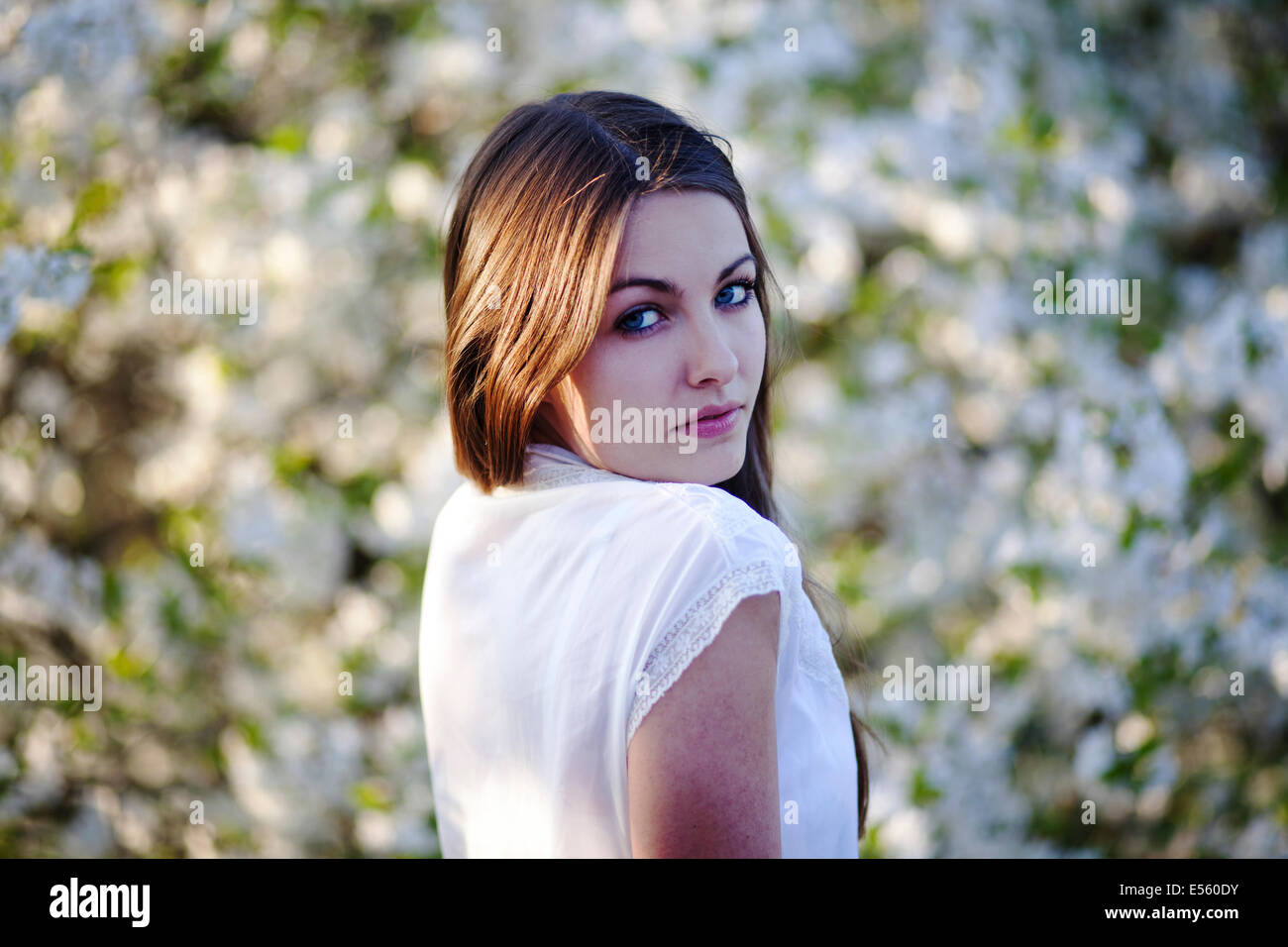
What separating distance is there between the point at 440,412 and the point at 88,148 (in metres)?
0.90

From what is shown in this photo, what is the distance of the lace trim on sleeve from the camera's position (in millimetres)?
748

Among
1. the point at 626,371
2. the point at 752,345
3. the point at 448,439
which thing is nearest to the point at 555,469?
the point at 626,371

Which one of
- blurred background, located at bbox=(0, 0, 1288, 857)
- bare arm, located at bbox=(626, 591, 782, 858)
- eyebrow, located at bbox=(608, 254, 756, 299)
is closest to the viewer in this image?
bare arm, located at bbox=(626, 591, 782, 858)

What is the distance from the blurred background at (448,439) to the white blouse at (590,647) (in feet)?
3.36

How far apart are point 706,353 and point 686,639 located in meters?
0.27

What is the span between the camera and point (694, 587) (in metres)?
0.76

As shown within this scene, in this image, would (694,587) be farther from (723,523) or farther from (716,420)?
(716,420)

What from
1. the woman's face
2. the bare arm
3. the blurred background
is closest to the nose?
the woman's face

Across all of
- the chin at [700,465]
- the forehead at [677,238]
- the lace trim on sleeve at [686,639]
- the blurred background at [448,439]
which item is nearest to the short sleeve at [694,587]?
the lace trim on sleeve at [686,639]

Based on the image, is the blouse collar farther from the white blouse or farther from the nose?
the nose

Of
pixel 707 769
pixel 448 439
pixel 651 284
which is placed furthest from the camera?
pixel 448 439

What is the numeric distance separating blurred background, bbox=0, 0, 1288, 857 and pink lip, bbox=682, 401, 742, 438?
1128 mm
